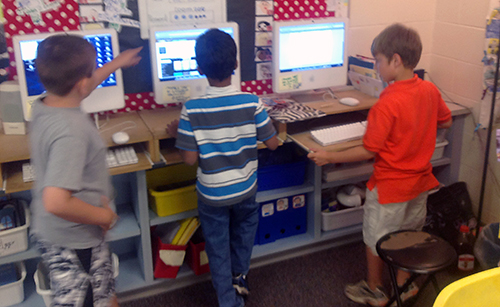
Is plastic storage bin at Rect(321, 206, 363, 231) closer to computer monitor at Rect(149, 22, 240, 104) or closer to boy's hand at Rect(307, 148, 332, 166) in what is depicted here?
boy's hand at Rect(307, 148, 332, 166)

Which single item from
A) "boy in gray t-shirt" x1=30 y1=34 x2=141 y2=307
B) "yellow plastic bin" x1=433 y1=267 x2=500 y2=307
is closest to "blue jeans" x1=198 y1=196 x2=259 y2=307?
"boy in gray t-shirt" x1=30 y1=34 x2=141 y2=307

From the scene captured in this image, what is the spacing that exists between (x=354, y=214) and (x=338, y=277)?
42 cm

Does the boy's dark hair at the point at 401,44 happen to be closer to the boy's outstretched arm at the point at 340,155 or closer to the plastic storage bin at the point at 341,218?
the boy's outstretched arm at the point at 340,155

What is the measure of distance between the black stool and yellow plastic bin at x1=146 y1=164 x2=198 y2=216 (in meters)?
0.95

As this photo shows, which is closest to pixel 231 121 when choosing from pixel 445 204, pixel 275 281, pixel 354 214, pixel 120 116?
pixel 120 116

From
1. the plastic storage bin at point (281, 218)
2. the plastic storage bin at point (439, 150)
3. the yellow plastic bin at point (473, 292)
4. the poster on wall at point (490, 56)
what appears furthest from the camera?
the plastic storage bin at point (439, 150)

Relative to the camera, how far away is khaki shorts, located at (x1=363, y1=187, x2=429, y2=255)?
2152 millimetres

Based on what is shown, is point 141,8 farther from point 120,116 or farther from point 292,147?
point 292,147

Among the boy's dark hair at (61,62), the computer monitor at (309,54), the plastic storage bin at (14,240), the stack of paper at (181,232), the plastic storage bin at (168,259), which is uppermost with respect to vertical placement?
the boy's dark hair at (61,62)

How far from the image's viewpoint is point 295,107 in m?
2.53

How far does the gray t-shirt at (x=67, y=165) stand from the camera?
1329mm

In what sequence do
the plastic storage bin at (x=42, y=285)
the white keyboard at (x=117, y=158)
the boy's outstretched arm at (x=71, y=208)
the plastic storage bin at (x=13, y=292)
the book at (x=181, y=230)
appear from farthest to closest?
the book at (x=181, y=230)
the plastic storage bin at (x=13, y=292)
the plastic storage bin at (x=42, y=285)
the white keyboard at (x=117, y=158)
the boy's outstretched arm at (x=71, y=208)

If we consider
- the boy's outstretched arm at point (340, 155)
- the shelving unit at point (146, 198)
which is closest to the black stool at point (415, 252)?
the boy's outstretched arm at point (340, 155)

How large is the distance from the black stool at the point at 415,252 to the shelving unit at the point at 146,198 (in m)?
0.50
